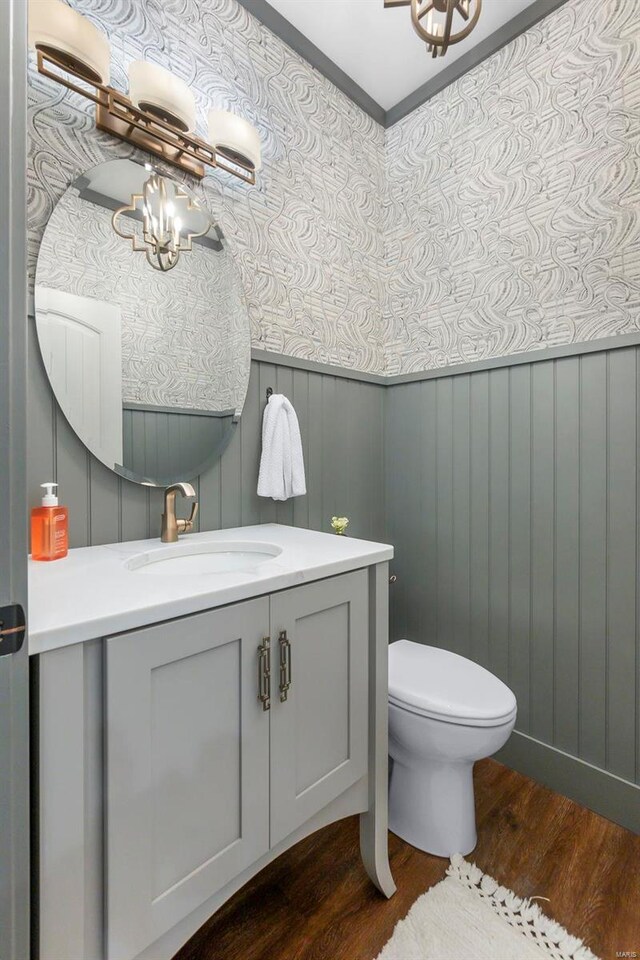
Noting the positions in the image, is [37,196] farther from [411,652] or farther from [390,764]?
[390,764]

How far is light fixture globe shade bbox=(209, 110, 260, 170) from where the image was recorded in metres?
1.42

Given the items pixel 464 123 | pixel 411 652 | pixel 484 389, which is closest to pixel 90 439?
pixel 411 652

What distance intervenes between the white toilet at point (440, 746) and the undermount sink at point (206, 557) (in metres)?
0.60

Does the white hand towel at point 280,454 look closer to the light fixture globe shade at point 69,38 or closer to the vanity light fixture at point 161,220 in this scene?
the vanity light fixture at point 161,220

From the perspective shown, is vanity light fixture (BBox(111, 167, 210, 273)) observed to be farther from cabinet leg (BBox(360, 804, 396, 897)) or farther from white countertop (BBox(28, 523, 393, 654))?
cabinet leg (BBox(360, 804, 396, 897))

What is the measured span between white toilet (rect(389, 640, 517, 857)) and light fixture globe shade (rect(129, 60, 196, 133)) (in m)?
1.81

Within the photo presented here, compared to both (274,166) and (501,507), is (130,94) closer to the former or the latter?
(274,166)

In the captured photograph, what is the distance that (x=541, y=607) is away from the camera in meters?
1.65

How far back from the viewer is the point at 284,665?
0.95 meters

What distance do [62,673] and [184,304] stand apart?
3.70 ft

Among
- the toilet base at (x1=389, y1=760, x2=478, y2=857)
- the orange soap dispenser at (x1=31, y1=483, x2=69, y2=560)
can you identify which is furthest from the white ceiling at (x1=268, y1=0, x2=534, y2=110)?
the toilet base at (x1=389, y1=760, x2=478, y2=857)

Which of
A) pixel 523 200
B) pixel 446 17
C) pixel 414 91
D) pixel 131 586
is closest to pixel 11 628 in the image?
pixel 131 586

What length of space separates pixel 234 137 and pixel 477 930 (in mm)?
2339

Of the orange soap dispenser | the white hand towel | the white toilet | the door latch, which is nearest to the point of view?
the door latch
